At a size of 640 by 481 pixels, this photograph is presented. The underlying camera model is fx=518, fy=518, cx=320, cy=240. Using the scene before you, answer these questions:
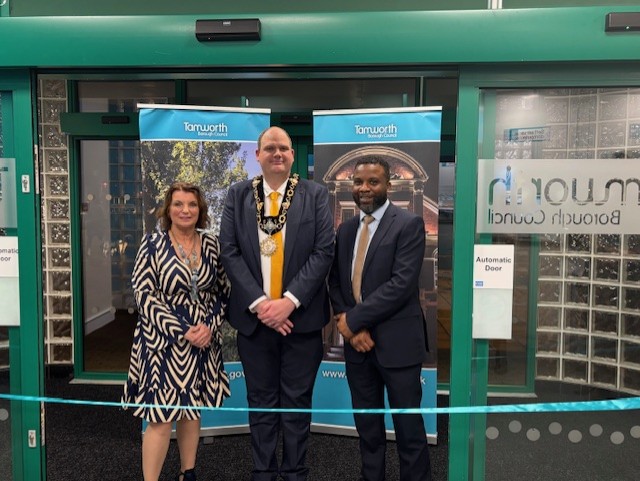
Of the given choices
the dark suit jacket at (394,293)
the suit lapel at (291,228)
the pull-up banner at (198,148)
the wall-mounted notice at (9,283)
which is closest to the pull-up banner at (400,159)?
the pull-up banner at (198,148)

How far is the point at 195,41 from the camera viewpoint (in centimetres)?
245

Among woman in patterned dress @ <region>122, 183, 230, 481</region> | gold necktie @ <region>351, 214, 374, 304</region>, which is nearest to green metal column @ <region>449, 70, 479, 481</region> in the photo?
gold necktie @ <region>351, 214, 374, 304</region>

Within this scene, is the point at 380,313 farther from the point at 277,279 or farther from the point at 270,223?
the point at 270,223

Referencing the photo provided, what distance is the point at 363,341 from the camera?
2490mm

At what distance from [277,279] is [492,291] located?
107cm

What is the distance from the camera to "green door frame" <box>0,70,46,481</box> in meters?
2.63

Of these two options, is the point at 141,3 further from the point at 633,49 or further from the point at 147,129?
the point at 633,49

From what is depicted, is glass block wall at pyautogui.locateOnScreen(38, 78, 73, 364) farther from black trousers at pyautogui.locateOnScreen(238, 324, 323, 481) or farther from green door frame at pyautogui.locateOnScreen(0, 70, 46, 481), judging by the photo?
black trousers at pyautogui.locateOnScreen(238, 324, 323, 481)

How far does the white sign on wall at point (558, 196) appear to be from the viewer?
250 cm

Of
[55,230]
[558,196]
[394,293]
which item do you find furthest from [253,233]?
[55,230]

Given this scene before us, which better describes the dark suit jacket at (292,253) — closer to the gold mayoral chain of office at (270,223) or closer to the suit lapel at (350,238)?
the gold mayoral chain of office at (270,223)

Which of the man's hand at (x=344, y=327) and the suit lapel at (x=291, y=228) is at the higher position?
the suit lapel at (x=291, y=228)

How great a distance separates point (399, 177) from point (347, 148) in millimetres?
378

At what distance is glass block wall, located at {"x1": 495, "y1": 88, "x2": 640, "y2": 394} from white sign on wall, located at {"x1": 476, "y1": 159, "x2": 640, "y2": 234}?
0.04 meters
